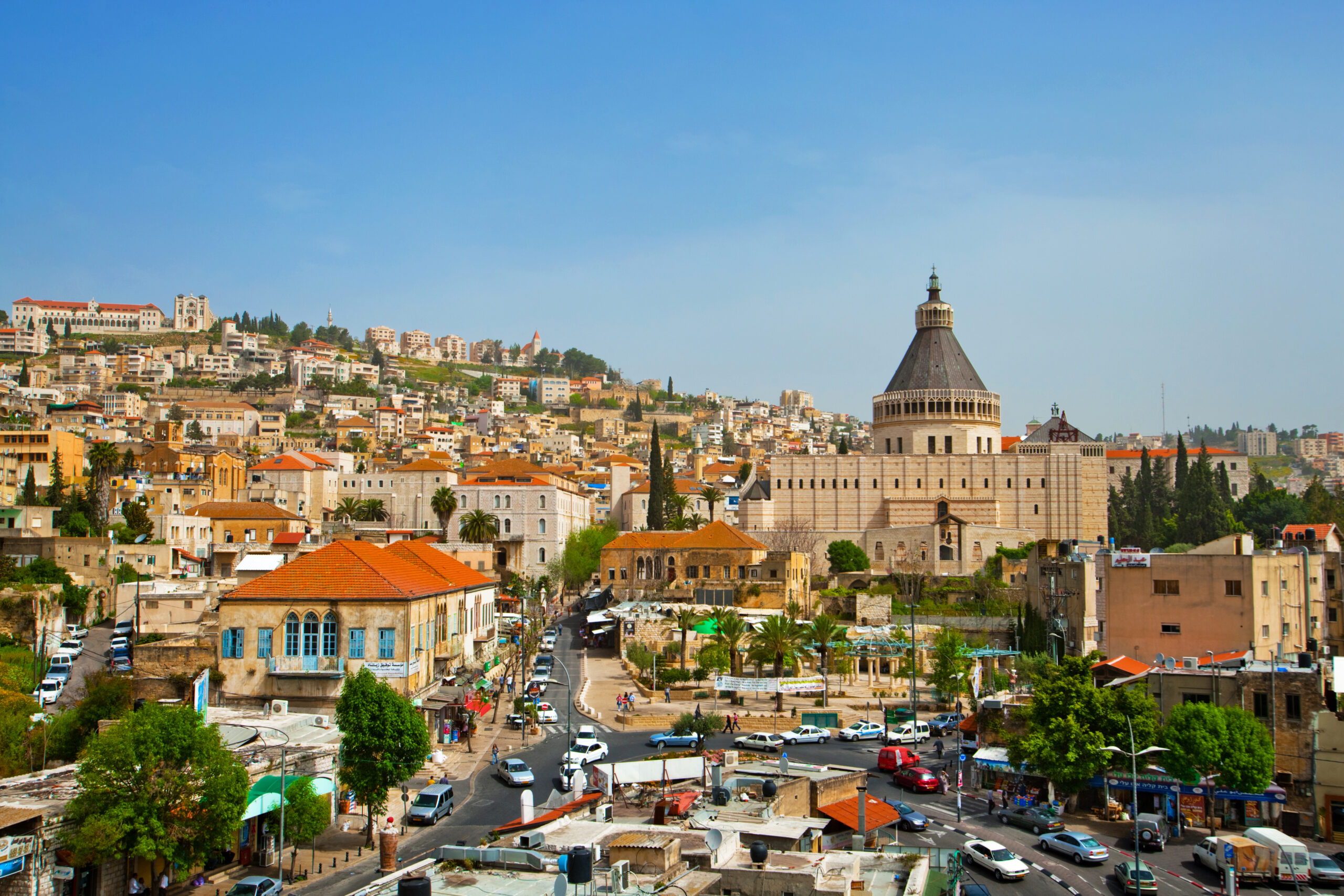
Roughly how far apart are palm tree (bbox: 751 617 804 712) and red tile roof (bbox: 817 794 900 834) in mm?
24845

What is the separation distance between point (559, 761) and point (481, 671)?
1241 cm

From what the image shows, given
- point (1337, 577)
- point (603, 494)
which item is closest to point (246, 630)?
point (1337, 577)

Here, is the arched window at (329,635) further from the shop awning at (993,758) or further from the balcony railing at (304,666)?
the shop awning at (993,758)

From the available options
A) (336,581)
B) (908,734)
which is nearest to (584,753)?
(336,581)

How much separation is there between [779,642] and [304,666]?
68.8 ft

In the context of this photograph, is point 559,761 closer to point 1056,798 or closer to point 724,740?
point 724,740

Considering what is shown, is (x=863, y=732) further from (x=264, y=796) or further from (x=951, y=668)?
(x=264, y=796)

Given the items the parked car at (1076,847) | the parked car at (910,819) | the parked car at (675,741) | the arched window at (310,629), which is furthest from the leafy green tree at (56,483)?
the parked car at (1076,847)

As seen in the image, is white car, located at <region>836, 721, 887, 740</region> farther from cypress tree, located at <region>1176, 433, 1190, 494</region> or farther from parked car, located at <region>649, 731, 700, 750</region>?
cypress tree, located at <region>1176, 433, 1190, 494</region>

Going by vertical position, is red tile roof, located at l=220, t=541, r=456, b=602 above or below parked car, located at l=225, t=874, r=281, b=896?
above

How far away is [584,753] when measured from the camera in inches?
1460

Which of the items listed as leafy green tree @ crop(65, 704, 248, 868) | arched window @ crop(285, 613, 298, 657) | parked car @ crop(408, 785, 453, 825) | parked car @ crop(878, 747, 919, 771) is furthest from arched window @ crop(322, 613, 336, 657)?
parked car @ crop(878, 747, 919, 771)

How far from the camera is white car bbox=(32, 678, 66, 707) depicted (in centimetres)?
4602

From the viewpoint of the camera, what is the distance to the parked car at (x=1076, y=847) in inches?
1154
